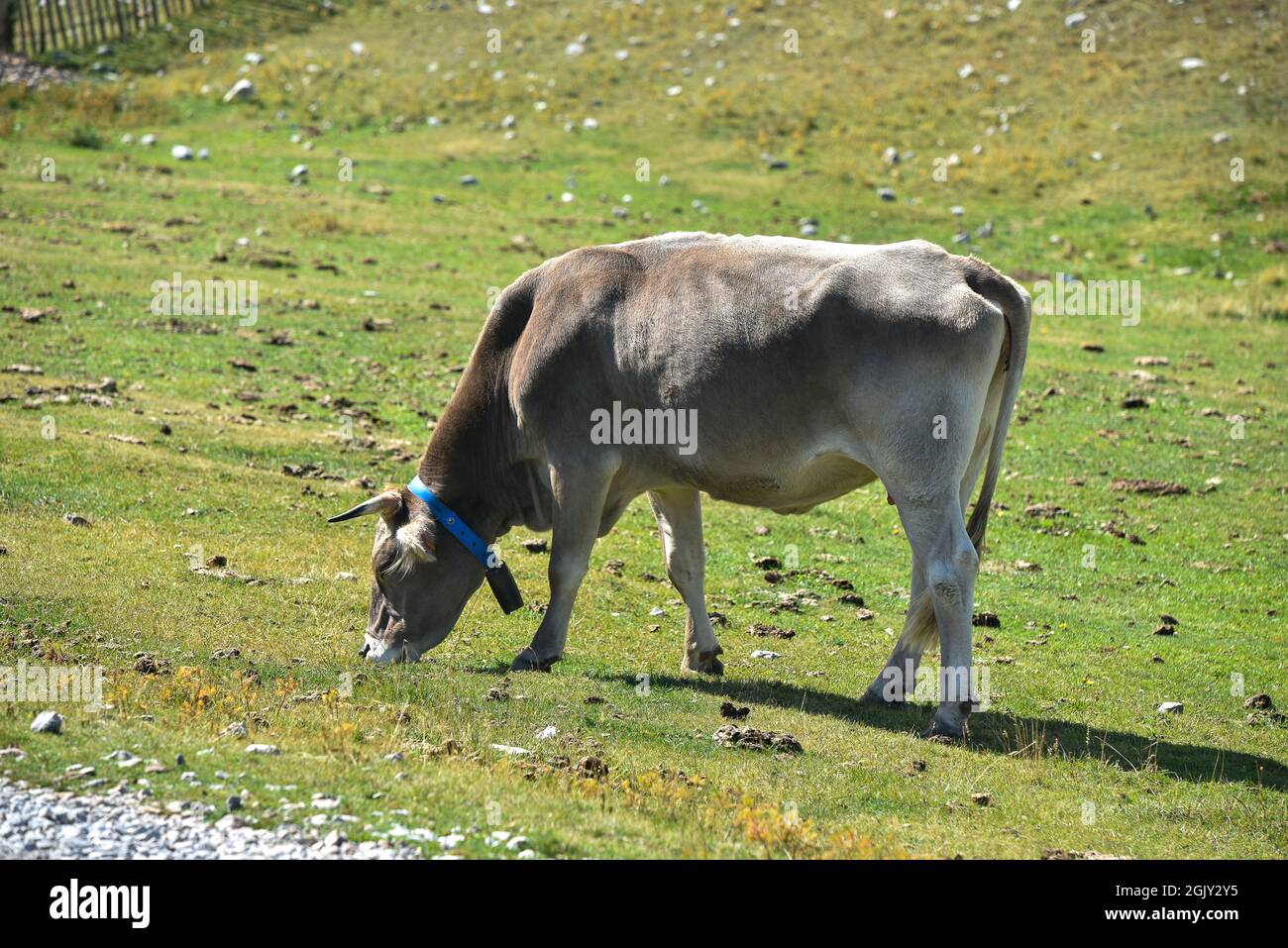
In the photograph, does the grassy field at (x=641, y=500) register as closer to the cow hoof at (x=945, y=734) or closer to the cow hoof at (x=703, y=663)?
the cow hoof at (x=945, y=734)

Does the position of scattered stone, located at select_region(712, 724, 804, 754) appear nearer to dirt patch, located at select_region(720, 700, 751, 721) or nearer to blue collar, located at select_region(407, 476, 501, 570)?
dirt patch, located at select_region(720, 700, 751, 721)

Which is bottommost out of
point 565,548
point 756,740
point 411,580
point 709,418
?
point 756,740

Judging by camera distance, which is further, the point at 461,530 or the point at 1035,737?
the point at 461,530

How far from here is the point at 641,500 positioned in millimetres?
20641

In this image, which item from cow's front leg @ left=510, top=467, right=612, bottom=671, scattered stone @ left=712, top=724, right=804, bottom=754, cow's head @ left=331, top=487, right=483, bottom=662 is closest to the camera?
scattered stone @ left=712, top=724, right=804, bottom=754

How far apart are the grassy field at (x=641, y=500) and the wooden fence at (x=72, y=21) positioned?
168cm

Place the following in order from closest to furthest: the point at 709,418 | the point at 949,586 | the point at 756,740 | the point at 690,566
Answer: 1. the point at 756,740
2. the point at 949,586
3. the point at 709,418
4. the point at 690,566

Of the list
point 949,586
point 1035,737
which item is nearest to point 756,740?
point 949,586

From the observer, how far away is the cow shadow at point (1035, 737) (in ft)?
37.2

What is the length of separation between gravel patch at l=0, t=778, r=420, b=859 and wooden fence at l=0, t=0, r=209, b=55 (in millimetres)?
45767

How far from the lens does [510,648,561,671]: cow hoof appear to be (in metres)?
13.0

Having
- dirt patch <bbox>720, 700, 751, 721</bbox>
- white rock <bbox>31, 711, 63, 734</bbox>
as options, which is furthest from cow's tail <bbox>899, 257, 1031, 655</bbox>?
white rock <bbox>31, 711, 63, 734</bbox>

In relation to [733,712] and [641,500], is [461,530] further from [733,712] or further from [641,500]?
[641,500]

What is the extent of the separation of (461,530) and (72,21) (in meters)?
44.4
